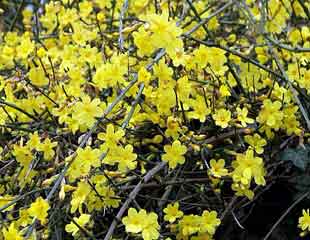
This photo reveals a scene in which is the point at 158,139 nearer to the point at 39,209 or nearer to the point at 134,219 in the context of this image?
A: the point at 134,219

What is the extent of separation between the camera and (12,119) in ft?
6.42

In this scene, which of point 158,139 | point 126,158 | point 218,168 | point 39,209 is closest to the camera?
point 39,209

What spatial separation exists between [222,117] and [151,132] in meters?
0.26

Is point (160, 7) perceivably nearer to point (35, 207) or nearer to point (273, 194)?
point (273, 194)

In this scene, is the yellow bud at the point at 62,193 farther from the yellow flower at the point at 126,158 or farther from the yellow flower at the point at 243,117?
the yellow flower at the point at 243,117

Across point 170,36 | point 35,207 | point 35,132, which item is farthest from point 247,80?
point 35,207

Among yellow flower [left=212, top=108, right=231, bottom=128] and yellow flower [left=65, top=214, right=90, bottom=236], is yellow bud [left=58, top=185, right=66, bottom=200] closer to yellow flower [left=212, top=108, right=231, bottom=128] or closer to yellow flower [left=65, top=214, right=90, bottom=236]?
yellow flower [left=65, top=214, right=90, bottom=236]

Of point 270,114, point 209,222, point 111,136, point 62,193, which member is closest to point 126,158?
point 111,136

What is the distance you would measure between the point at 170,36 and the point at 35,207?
0.52 m

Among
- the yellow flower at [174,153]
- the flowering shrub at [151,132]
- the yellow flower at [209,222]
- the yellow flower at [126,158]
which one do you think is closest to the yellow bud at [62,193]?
the flowering shrub at [151,132]

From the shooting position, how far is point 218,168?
5.72ft

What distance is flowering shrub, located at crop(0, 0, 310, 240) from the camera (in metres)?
1.62

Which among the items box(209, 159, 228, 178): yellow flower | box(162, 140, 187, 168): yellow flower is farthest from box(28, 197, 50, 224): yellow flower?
box(209, 159, 228, 178): yellow flower

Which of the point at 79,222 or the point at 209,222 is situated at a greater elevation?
the point at 79,222
